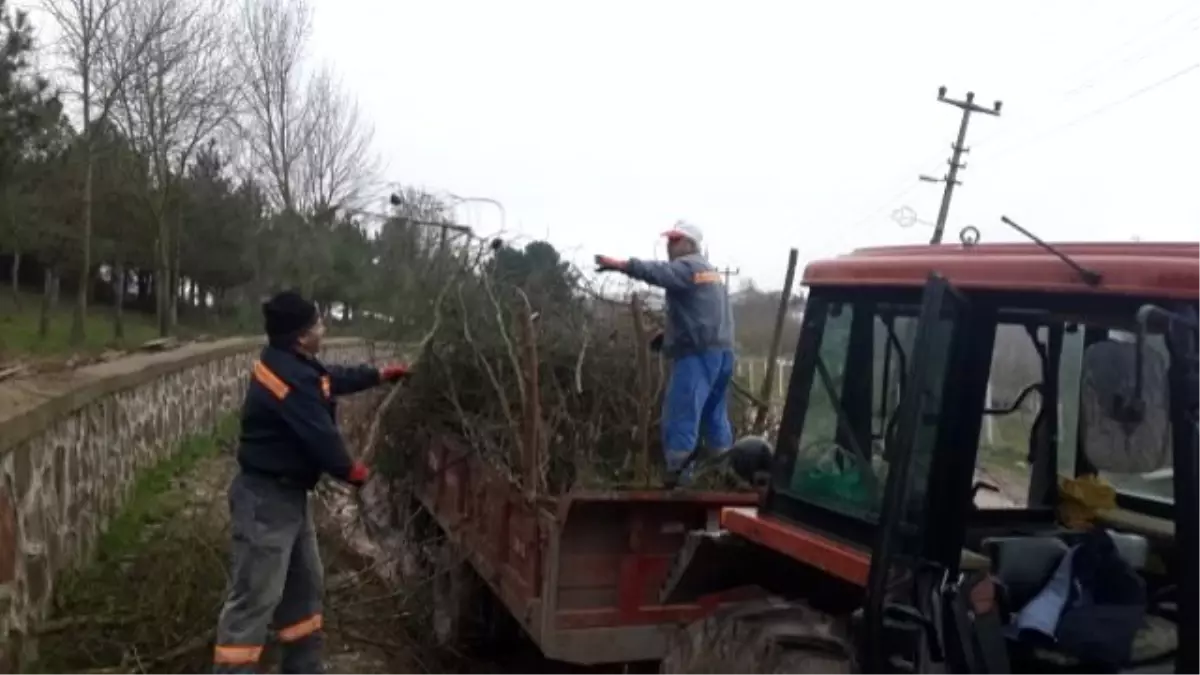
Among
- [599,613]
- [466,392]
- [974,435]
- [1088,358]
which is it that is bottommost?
[599,613]

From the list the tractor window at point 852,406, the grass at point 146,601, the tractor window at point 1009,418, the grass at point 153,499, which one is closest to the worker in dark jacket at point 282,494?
the grass at point 146,601

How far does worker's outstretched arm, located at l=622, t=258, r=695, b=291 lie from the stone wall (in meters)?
2.95

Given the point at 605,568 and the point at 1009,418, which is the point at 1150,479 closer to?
the point at 1009,418

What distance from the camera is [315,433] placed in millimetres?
5434

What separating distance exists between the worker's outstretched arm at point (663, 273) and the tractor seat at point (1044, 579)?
3162 millimetres

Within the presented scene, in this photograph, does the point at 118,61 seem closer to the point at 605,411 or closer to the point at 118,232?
the point at 118,232

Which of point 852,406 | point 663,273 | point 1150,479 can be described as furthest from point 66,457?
point 1150,479

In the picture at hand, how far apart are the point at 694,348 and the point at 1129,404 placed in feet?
13.0

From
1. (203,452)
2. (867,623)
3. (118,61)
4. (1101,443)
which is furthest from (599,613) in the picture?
(118,61)

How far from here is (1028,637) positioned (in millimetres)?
2893

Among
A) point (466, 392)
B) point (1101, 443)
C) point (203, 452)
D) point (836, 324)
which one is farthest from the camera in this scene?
point (203, 452)

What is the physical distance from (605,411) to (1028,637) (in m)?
4.15

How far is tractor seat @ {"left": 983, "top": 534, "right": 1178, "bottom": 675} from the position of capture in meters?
2.71

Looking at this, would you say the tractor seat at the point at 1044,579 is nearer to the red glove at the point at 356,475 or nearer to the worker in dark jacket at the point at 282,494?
the red glove at the point at 356,475
